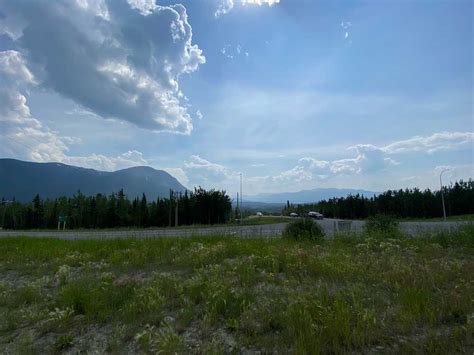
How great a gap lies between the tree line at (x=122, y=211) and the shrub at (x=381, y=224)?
34.5 meters

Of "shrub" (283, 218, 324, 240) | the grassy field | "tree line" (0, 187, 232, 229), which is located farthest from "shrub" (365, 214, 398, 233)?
"tree line" (0, 187, 232, 229)

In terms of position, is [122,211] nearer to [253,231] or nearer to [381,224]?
[253,231]

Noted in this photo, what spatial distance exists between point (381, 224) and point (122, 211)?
5030cm

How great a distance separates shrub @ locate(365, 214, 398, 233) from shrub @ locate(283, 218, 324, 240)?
83.3 inches

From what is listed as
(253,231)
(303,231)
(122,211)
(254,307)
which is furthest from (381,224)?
(122,211)

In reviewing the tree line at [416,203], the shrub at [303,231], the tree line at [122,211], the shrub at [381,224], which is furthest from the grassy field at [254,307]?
the tree line at [416,203]

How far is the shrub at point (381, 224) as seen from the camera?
12852 mm

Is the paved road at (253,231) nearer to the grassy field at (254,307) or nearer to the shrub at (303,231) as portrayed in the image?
the shrub at (303,231)

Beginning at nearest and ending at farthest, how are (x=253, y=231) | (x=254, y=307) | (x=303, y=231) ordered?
(x=254, y=307) < (x=303, y=231) < (x=253, y=231)

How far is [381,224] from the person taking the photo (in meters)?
13.4

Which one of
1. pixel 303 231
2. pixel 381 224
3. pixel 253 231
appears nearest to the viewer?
pixel 303 231

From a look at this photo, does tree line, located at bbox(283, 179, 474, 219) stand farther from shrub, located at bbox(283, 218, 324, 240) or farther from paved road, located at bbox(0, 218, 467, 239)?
shrub, located at bbox(283, 218, 324, 240)

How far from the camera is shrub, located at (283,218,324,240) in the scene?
11834 millimetres

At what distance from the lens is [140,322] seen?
4410mm
